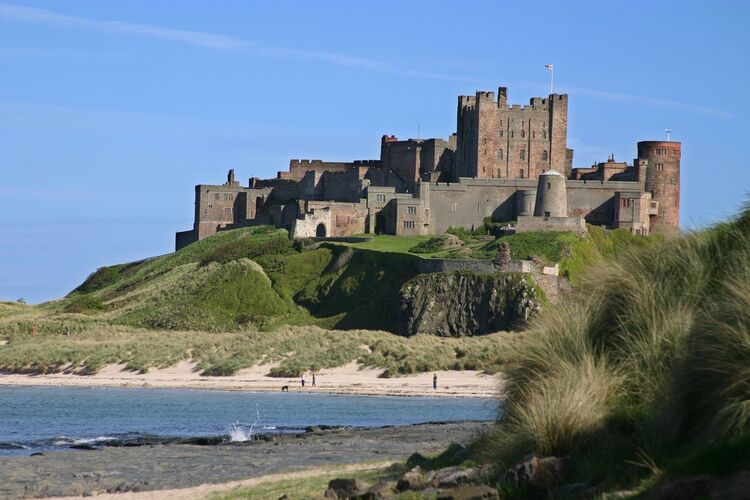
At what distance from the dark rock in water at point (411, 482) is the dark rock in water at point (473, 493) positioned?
155cm

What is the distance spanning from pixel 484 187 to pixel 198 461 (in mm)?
48772

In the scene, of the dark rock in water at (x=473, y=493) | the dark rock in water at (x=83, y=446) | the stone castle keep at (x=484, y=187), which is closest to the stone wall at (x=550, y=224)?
the stone castle keep at (x=484, y=187)

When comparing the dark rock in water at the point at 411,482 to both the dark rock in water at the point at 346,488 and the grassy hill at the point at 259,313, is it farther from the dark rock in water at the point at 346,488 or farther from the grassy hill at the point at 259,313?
the grassy hill at the point at 259,313

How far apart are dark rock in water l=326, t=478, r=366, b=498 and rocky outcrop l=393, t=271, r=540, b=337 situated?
127ft

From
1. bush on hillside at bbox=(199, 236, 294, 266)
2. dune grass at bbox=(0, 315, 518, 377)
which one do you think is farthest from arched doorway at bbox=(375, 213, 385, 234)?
dune grass at bbox=(0, 315, 518, 377)

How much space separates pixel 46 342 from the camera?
190 ft

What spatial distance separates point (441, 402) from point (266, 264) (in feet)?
102

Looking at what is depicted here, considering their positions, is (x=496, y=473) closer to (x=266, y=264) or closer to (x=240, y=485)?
(x=240, y=485)

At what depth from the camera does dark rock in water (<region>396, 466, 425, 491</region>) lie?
54.6 ft

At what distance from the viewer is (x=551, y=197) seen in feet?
226

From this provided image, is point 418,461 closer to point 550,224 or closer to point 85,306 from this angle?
point 550,224

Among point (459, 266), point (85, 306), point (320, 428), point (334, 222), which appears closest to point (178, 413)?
point (320, 428)

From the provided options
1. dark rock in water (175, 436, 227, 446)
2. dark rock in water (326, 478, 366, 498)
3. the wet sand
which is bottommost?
dark rock in water (175, 436, 227, 446)

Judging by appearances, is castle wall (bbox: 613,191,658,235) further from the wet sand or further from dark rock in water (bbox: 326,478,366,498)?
dark rock in water (bbox: 326,478,366,498)
